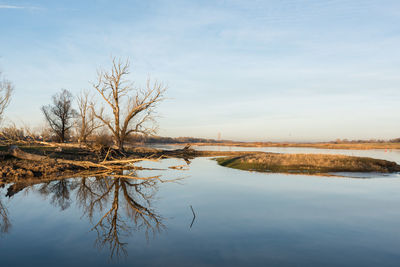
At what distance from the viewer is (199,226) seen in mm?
9977

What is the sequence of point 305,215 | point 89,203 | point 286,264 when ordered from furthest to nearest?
point 89,203
point 305,215
point 286,264

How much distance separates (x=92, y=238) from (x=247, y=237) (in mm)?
5288

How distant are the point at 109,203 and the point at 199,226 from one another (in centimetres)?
604

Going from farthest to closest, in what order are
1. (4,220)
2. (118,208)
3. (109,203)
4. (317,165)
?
1. (317,165)
2. (109,203)
3. (118,208)
4. (4,220)

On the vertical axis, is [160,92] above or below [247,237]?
above

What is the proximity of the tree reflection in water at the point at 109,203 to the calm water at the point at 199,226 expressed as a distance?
0.15ft

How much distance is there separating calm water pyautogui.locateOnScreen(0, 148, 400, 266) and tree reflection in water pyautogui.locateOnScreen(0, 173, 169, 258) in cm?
5

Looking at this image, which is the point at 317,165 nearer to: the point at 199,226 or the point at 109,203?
the point at 199,226

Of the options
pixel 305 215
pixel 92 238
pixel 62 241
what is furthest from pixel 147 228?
pixel 305 215

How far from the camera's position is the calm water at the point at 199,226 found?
24.3 ft

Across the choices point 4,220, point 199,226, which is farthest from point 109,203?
point 199,226

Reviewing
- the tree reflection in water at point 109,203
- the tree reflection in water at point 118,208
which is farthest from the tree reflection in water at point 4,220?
the tree reflection in water at point 118,208

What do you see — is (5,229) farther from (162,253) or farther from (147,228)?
(162,253)

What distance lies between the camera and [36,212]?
11.8 metres
